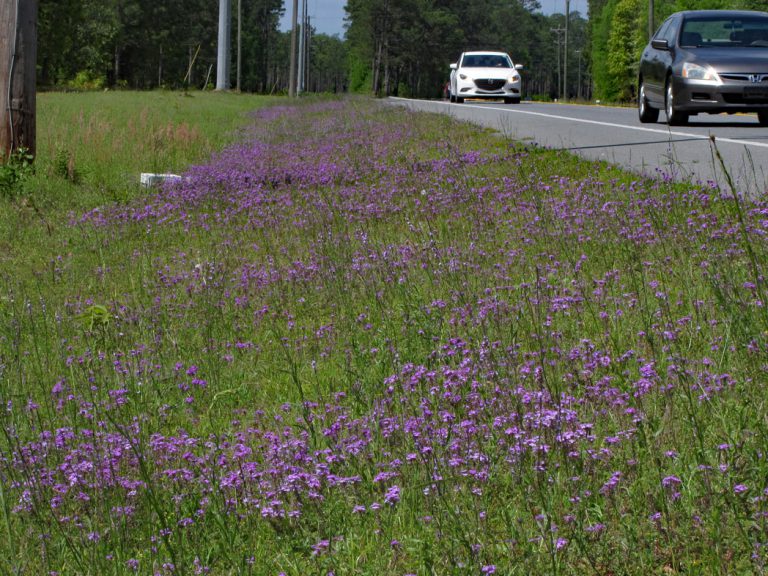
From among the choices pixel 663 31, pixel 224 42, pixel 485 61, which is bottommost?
pixel 663 31

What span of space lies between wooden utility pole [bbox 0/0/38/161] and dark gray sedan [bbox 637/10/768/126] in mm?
10957

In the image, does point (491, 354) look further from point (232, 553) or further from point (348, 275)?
point (348, 275)

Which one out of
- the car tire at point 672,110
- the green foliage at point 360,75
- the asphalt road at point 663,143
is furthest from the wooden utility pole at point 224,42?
the green foliage at point 360,75

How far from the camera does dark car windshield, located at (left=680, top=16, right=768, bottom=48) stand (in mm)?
18125

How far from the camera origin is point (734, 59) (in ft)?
55.7

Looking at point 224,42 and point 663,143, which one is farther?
point 224,42

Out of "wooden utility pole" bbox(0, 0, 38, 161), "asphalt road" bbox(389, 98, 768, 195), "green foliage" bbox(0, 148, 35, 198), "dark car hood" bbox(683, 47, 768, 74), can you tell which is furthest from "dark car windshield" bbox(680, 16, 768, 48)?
"green foliage" bbox(0, 148, 35, 198)

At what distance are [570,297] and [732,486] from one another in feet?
7.47

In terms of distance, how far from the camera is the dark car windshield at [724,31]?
18125 millimetres

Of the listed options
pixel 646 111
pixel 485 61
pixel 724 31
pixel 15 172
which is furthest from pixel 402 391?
pixel 485 61

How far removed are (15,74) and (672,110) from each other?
11280 millimetres

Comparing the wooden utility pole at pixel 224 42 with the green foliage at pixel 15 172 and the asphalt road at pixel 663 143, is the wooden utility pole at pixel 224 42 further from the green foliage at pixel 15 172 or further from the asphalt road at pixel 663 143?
the green foliage at pixel 15 172

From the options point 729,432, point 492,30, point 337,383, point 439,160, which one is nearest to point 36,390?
point 337,383

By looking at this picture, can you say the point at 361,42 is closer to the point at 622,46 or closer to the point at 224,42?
the point at 622,46
